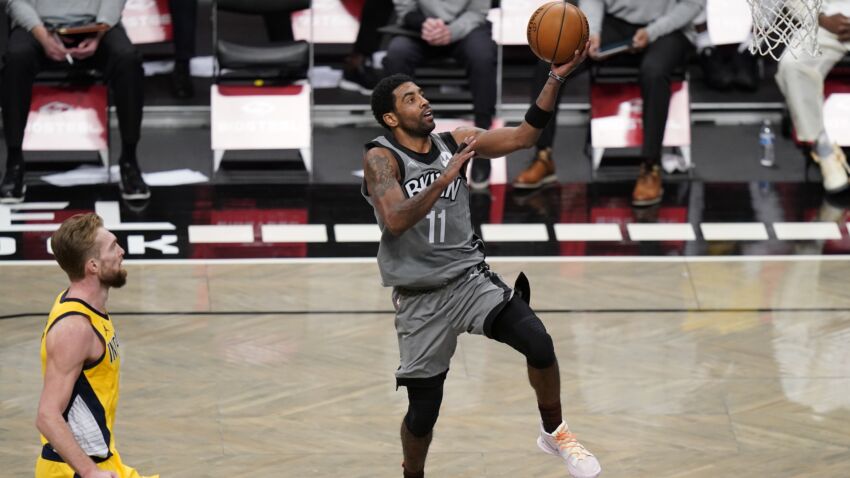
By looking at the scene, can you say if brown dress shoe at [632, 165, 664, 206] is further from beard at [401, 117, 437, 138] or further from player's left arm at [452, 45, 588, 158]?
beard at [401, 117, 437, 138]

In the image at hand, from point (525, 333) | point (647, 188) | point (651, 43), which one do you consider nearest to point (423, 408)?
point (525, 333)

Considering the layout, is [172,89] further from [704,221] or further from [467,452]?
[467,452]

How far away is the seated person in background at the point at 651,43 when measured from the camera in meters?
8.66

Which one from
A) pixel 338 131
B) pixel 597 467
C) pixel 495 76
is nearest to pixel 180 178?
pixel 338 131

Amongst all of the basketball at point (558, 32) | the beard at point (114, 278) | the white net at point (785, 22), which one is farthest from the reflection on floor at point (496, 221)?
the beard at point (114, 278)

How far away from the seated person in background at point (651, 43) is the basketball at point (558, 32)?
10.7ft

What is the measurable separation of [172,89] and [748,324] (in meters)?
4.61

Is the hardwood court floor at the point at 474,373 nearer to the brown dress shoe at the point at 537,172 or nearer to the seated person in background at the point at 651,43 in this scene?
the seated person in background at the point at 651,43

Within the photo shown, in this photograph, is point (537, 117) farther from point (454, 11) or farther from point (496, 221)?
point (454, 11)

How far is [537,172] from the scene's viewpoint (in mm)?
8844

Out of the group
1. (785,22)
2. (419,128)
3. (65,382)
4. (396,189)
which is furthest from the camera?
(785,22)

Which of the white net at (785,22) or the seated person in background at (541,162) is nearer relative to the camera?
the white net at (785,22)

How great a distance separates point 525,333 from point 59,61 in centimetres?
464

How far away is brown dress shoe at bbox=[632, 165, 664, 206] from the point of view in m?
8.63
